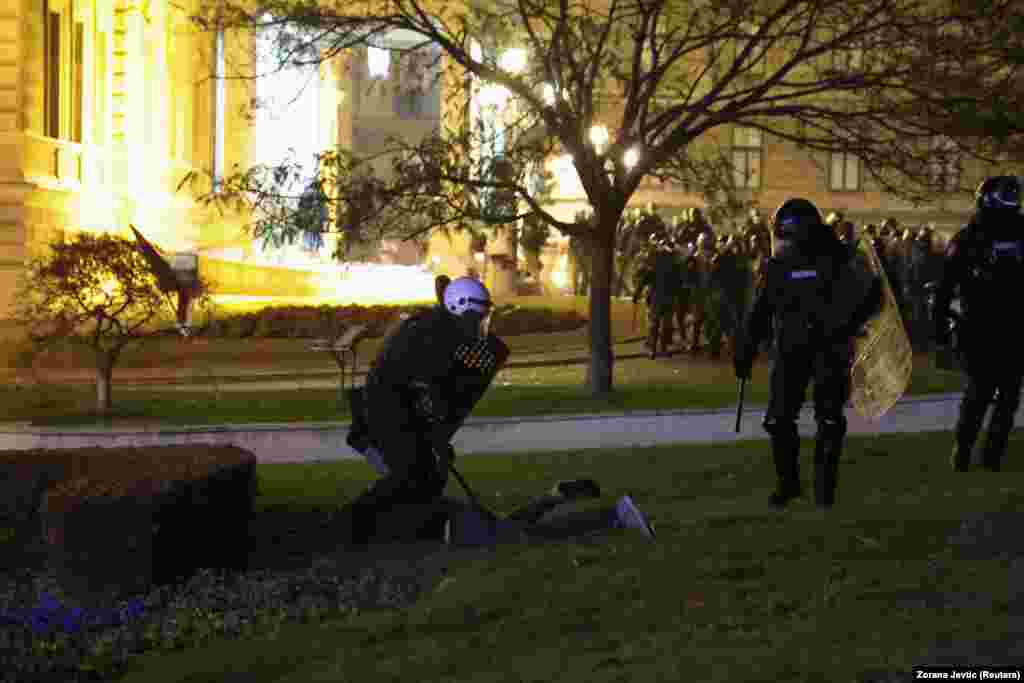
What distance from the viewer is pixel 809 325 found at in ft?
33.3

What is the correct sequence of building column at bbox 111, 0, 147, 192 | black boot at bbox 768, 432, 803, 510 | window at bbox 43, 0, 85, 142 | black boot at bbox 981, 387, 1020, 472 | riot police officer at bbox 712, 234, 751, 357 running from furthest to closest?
building column at bbox 111, 0, 147, 192
window at bbox 43, 0, 85, 142
riot police officer at bbox 712, 234, 751, 357
black boot at bbox 981, 387, 1020, 472
black boot at bbox 768, 432, 803, 510

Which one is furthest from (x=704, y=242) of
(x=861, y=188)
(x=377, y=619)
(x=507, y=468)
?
(x=861, y=188)

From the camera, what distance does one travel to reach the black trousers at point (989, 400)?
11461 mm

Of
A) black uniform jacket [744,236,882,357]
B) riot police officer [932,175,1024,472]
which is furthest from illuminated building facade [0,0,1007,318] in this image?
black uniform jacket [744,236,882,357]

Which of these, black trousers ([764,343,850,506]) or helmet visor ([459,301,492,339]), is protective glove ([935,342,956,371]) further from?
helmet visor ([459,301,492,339])

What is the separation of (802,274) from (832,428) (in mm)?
882

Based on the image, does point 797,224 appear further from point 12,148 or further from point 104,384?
point 12,148

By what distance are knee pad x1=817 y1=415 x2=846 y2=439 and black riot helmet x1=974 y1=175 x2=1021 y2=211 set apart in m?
1.87

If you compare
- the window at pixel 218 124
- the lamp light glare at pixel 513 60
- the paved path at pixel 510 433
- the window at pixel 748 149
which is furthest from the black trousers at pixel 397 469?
the window at pixel 748 149

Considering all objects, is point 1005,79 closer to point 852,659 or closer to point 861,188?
point 852,659

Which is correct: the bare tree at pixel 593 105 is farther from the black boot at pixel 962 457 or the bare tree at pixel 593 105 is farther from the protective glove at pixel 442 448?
the protective glove at pixel 442 448

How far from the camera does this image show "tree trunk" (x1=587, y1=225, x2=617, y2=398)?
1942cm

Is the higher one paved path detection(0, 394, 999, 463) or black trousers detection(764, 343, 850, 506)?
black trousers detection(764, 343, 850, 506)

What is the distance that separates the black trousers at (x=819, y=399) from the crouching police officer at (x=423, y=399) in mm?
1631
